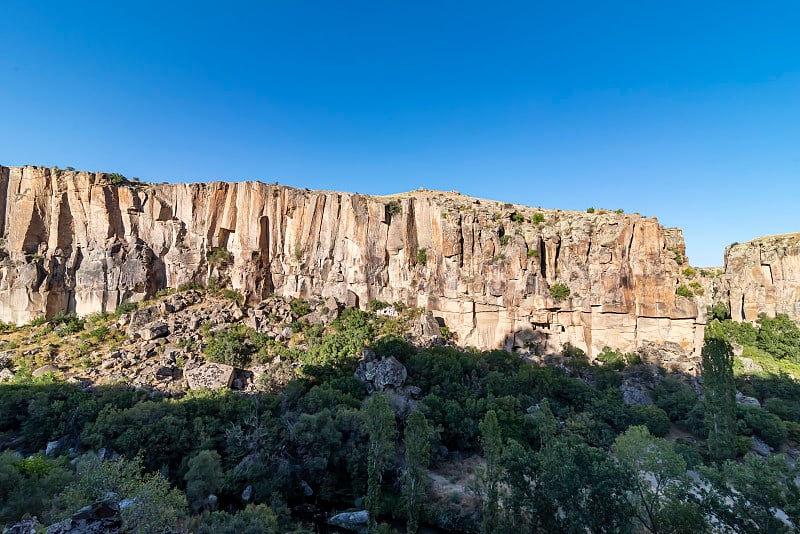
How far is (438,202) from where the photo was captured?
4353cm

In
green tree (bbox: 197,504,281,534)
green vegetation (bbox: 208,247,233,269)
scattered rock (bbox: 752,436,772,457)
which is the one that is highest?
green vegetation (bbox: 208,247,233,269)

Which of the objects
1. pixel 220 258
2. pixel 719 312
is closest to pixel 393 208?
pixel 220 258

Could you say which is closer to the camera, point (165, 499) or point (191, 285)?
point (165, 499)

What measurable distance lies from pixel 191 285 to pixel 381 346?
75.8 feet

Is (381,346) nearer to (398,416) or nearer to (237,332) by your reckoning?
(398,416)

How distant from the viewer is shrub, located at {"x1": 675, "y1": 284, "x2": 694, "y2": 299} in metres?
36.3

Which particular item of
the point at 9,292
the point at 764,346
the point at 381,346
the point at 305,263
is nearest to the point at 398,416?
the point at 381,346

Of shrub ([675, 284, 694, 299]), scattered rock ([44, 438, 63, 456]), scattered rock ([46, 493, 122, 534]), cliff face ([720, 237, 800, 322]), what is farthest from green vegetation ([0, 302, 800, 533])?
shrub ([675, 284, 694, 299])

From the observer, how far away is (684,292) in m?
36.5

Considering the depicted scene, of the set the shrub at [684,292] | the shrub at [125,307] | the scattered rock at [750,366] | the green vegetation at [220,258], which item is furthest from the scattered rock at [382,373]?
the scattered rock at [750,366]

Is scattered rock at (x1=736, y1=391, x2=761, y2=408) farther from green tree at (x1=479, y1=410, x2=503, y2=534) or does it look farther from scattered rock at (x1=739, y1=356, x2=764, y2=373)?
green tree at (x1=479, y1=410, x2=503, y2=534)

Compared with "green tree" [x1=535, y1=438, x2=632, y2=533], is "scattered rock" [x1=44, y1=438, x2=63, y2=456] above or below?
below

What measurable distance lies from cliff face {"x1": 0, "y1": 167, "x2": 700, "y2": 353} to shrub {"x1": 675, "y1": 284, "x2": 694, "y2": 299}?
0.83 m

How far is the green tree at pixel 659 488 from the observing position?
13508 millimetres
